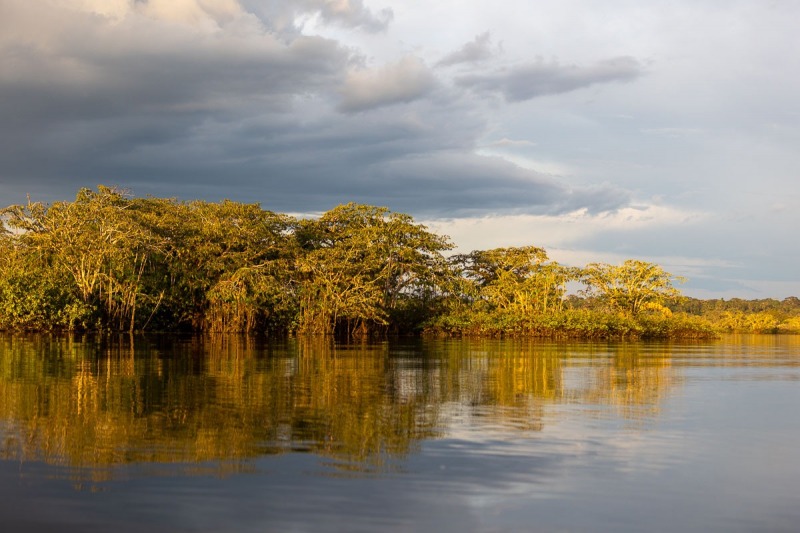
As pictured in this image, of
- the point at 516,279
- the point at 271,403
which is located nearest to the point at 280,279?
the point at 516,279

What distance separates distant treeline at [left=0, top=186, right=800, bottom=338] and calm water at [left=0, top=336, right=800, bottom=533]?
24.4 metres

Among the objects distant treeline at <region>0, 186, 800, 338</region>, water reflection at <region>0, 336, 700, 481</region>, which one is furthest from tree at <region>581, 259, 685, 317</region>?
water reflection at <region>0, 336, 700, 481</region>

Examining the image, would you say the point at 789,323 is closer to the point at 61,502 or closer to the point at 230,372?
the point at 230,372

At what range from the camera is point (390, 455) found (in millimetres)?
8367

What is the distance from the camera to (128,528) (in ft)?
18.9

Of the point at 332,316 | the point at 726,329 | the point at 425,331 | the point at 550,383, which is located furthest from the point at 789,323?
the point at 550,383

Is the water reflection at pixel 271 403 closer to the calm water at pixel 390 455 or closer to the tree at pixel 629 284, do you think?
the calm water at pixel 390 455

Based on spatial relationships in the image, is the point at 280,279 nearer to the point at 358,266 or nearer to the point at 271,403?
the point at 358,266

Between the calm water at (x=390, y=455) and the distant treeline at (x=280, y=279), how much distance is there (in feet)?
79.9

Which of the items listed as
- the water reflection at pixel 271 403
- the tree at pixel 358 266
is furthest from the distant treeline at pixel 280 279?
the water reflection at pixel 271 403

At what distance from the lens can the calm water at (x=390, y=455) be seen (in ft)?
20.4

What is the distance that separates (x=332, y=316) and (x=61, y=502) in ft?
128

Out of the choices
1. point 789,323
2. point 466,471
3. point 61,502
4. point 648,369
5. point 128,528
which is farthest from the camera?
point 789,323

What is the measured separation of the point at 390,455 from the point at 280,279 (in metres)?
36.6
